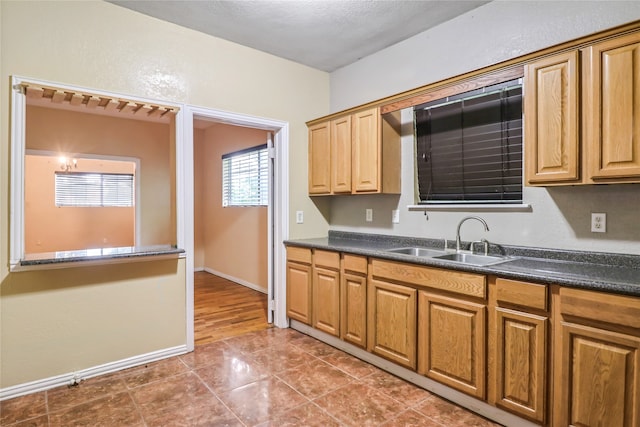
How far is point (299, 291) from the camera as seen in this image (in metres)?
3.41

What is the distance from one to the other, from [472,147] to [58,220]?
6277 millimetres

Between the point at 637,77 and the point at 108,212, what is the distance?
671 centimetres

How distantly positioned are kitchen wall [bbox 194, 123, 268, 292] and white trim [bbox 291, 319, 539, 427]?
2089 millimetres

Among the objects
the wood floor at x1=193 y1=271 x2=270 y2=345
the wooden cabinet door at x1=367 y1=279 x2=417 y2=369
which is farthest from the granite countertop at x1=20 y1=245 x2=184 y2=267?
the wooden cabinet door at x1=367 y1=279 x2=417 y2=369

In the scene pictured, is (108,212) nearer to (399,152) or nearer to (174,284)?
(174,284)

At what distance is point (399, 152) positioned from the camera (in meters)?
3.15

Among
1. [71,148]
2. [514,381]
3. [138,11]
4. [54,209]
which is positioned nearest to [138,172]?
[71,148]

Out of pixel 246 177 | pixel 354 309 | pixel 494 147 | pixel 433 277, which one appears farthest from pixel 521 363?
pixel 246 177

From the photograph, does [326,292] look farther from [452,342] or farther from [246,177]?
[246,177]

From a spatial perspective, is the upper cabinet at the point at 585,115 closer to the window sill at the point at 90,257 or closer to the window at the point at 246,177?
the window sill at the point at 90,257

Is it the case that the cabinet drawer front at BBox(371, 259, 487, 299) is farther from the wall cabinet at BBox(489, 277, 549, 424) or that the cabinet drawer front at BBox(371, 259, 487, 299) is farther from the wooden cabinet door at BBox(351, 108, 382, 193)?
Result: the wooden cabinet door at BBox(351, 108, 382, 193)

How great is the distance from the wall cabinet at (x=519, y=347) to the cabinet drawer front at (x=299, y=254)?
171cm

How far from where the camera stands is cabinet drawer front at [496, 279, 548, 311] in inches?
68.2

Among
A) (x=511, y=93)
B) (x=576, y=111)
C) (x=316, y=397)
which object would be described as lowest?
(x=316, y=397)
